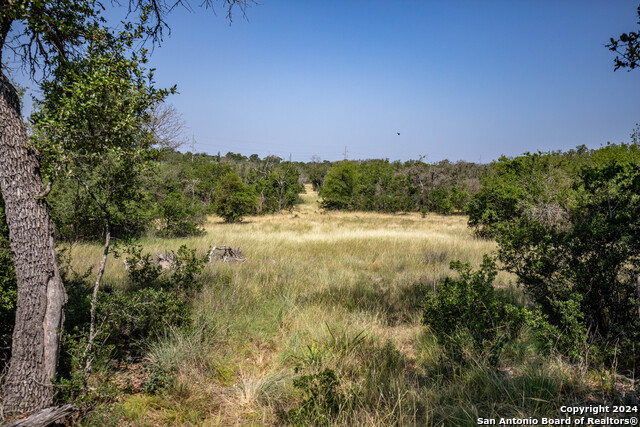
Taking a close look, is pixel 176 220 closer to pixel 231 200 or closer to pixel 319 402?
pixel 231 200

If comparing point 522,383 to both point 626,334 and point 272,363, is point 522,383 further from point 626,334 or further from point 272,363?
point 272,363

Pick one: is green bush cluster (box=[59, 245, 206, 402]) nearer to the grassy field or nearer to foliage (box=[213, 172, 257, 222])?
the grassy field

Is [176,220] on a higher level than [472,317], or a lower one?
higher

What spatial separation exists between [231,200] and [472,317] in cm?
2219

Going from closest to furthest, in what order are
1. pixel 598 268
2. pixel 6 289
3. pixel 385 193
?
pixel 6 289
pixel 598 268
pixel 385 193

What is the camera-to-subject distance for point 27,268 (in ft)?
8.85

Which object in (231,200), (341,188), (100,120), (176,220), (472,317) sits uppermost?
(341,188)

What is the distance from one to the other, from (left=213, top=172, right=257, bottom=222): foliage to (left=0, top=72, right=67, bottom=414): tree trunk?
70.5 ft

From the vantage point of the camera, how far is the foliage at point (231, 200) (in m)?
24.2

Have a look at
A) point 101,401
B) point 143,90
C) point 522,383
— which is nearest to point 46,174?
point 143,90

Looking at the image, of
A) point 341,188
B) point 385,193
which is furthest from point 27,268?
point 385,193

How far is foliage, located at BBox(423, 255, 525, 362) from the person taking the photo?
3814mm

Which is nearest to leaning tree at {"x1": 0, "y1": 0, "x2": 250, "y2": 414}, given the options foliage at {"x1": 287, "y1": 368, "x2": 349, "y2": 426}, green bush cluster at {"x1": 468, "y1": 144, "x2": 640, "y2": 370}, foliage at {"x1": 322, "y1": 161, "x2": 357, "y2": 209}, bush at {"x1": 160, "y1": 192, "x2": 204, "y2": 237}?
foliage at {"x1": 287, "y1": 368, "x2": 349, "y2": 426}

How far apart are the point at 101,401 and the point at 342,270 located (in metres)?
5.99
